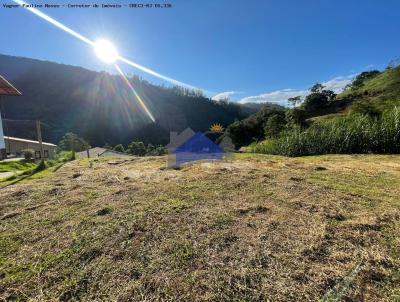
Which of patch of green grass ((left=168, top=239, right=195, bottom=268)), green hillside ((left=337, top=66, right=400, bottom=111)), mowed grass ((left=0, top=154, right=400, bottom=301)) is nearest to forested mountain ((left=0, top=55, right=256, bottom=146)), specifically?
green hillside ((left=337, top=66, right=400, bottom=111))

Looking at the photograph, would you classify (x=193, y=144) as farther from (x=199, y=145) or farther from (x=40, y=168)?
(x=40, y=168)

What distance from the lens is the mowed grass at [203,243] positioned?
3.99ft

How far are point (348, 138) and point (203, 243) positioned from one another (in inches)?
257

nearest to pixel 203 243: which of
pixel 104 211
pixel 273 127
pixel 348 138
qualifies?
pixel 104 211

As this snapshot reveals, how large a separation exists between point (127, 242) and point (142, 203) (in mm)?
807

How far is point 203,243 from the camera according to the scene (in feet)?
5.41

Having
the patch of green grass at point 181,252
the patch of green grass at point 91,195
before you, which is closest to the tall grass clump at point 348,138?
the patch of green grass at point 91,195

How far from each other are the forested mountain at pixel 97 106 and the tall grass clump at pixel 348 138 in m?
44.9

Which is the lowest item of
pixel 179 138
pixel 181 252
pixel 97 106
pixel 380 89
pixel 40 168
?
pixel 181 252

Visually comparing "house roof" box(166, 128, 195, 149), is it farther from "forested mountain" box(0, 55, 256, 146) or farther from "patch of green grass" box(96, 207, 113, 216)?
"forested mountain" box(0, 55, 256, 146)

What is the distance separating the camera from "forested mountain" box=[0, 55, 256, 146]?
48875mm

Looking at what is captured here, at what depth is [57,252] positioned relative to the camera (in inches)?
61.7

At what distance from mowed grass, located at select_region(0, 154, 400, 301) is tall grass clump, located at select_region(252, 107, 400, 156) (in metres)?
4.16

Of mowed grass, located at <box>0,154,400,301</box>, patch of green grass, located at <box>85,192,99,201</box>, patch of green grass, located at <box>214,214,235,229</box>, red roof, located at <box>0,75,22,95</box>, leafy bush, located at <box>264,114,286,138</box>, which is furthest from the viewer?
leafy bush, located at <box>264,114,286,138</box>
